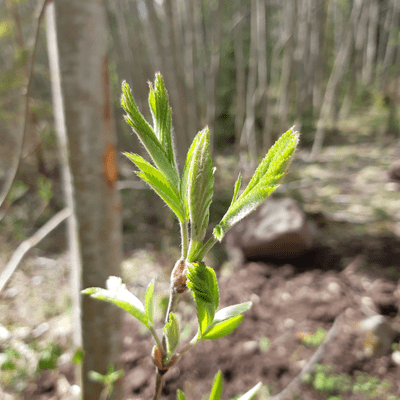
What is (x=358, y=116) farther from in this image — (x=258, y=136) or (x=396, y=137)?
(x=258, y=136)

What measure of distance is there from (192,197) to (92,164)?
91 centimetres

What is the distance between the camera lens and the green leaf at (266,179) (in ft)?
0.94

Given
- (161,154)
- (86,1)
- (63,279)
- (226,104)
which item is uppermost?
(86,1)

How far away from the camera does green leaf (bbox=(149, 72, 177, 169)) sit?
0.32 m

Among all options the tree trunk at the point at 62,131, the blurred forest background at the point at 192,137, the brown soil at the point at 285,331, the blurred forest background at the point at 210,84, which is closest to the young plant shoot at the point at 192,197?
the blurred forest background at the point at 210,84

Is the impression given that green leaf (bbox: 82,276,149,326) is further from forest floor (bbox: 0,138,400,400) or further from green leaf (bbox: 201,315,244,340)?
forest floor (bbox: 0,138,400,400)

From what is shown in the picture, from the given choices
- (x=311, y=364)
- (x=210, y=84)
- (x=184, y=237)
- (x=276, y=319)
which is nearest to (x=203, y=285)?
(x=184, y=237)

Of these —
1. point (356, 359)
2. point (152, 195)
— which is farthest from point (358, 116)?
point (356, 359)

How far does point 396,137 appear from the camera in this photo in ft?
27.1

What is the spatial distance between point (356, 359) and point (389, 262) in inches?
57.3

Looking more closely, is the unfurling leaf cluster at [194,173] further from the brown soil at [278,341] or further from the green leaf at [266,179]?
the brown soil at [278,341]

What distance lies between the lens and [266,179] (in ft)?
0.97

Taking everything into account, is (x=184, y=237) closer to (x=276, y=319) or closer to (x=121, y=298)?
(x=121, y=298)

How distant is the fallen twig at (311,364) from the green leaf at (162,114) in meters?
2.27
